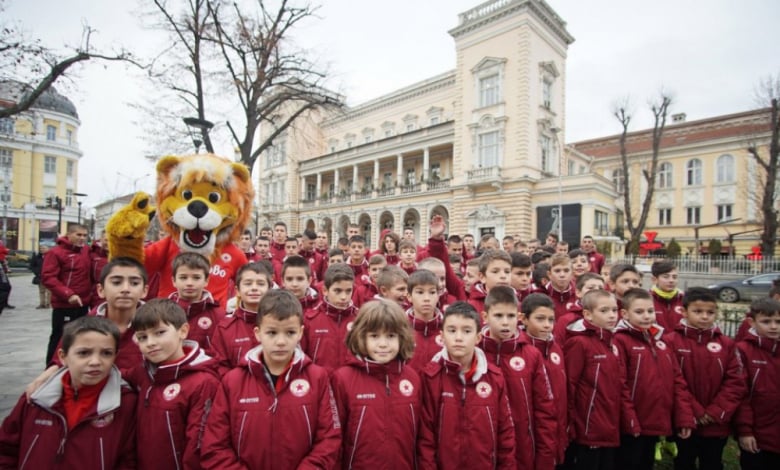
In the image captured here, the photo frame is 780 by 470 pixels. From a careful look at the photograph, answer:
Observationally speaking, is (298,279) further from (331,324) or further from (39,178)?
(39,178)

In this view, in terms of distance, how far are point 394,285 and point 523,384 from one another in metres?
1.51

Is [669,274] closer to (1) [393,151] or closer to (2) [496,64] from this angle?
(2) [496,64]

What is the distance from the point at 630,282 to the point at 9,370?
7.84 m

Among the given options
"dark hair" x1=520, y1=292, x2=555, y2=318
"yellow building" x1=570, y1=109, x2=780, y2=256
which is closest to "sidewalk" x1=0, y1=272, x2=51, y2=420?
"dark hair" x1=520, y1=292, x2=555, y2=318

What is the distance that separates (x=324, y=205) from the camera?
3772 centimetres

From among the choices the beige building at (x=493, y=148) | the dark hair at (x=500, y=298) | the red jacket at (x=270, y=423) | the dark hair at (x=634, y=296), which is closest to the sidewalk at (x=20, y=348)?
the red jacket at (x=270, y=423)

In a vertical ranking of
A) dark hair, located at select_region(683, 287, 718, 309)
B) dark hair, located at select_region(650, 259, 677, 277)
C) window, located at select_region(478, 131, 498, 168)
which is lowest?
dark hair, located at select_region(683, 287, 718, 309)

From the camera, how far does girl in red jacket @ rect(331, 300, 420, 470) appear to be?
2361mm

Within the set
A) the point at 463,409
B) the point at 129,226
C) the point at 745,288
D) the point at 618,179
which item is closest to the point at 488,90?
the point at 745,288

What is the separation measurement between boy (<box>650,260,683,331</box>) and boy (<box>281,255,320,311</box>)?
3728mm

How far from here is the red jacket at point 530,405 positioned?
2736mm

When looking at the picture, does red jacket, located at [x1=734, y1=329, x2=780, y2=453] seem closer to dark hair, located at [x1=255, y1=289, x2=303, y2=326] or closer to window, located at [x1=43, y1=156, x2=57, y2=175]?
dark hair, located at [x1=255, y1=289, x2=303, y2=326]

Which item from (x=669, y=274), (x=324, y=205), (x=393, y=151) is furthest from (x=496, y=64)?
(x=669, y=274)

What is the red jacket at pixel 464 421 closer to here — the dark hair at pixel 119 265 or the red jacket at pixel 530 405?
the red jacket at pixel 530 405
